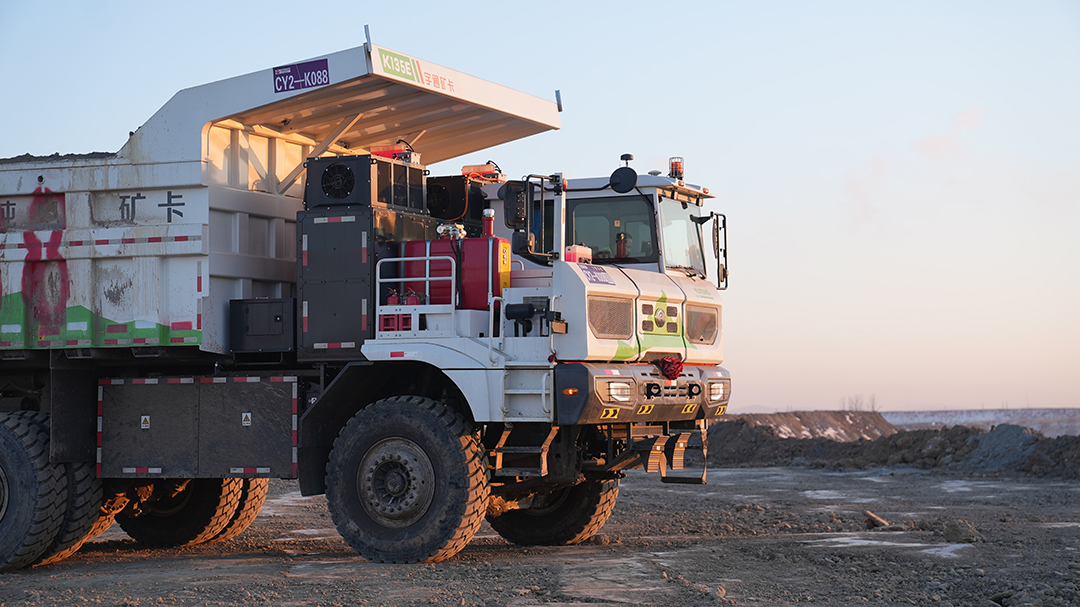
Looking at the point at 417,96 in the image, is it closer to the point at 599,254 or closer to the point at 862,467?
the point at 599,254

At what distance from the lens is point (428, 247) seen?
1109cm

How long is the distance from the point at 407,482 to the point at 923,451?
1853 cm

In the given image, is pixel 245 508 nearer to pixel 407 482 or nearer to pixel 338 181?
pixel 407 482

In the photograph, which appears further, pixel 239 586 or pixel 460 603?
pixel 239 586

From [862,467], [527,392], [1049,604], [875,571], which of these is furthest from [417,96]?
[862,467]

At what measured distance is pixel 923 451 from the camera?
26.1 metres

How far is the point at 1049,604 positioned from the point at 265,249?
823cm

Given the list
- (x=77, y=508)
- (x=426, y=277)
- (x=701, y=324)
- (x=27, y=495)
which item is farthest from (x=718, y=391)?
(x=27, y=495)

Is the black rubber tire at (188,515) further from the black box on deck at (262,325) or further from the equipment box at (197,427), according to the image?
the black box on deck at (262,325)

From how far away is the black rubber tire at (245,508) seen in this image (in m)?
14.1

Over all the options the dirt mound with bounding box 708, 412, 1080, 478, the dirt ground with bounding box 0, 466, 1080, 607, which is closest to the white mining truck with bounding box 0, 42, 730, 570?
the dirt ground with bounding box 0, 466, 1080, 607

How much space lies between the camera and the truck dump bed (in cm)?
1156

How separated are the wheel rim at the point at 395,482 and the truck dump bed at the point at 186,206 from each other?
2.23 meters

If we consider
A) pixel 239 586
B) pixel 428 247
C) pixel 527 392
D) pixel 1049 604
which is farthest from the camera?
pixel 428 247
